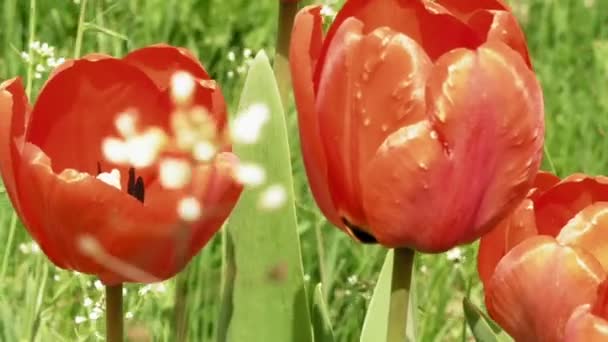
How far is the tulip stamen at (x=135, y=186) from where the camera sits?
0.83 meters

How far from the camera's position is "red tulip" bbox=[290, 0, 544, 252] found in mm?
723

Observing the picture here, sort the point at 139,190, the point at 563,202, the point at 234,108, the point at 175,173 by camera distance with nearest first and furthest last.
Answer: the point at 175,173, the point at 139,190, the point at 563,202, the point at 234,108

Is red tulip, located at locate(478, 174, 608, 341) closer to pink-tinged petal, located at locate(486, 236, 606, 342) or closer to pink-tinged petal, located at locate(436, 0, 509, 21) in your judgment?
pink-tinged petal, located at locate(486, 236, 606, 342)

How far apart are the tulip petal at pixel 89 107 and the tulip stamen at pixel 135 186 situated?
0.10ft

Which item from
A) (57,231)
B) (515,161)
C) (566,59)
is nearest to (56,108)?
(57,231)

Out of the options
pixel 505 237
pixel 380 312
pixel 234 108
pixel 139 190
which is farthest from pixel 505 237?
pixel 234 108

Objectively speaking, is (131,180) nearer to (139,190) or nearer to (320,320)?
(139,190)

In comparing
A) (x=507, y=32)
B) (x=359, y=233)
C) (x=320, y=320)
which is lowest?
(x=320, y=320)

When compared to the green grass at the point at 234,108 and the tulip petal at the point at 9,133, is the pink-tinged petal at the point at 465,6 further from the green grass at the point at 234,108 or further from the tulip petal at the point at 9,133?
the green grass at the point at 234,108

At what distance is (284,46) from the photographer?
97 cm

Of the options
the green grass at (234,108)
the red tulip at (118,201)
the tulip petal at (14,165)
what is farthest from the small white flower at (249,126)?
the green grass at (234,108)

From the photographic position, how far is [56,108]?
2.81 ft

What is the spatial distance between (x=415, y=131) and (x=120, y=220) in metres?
0.15

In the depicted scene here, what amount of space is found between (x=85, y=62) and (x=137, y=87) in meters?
0.04
